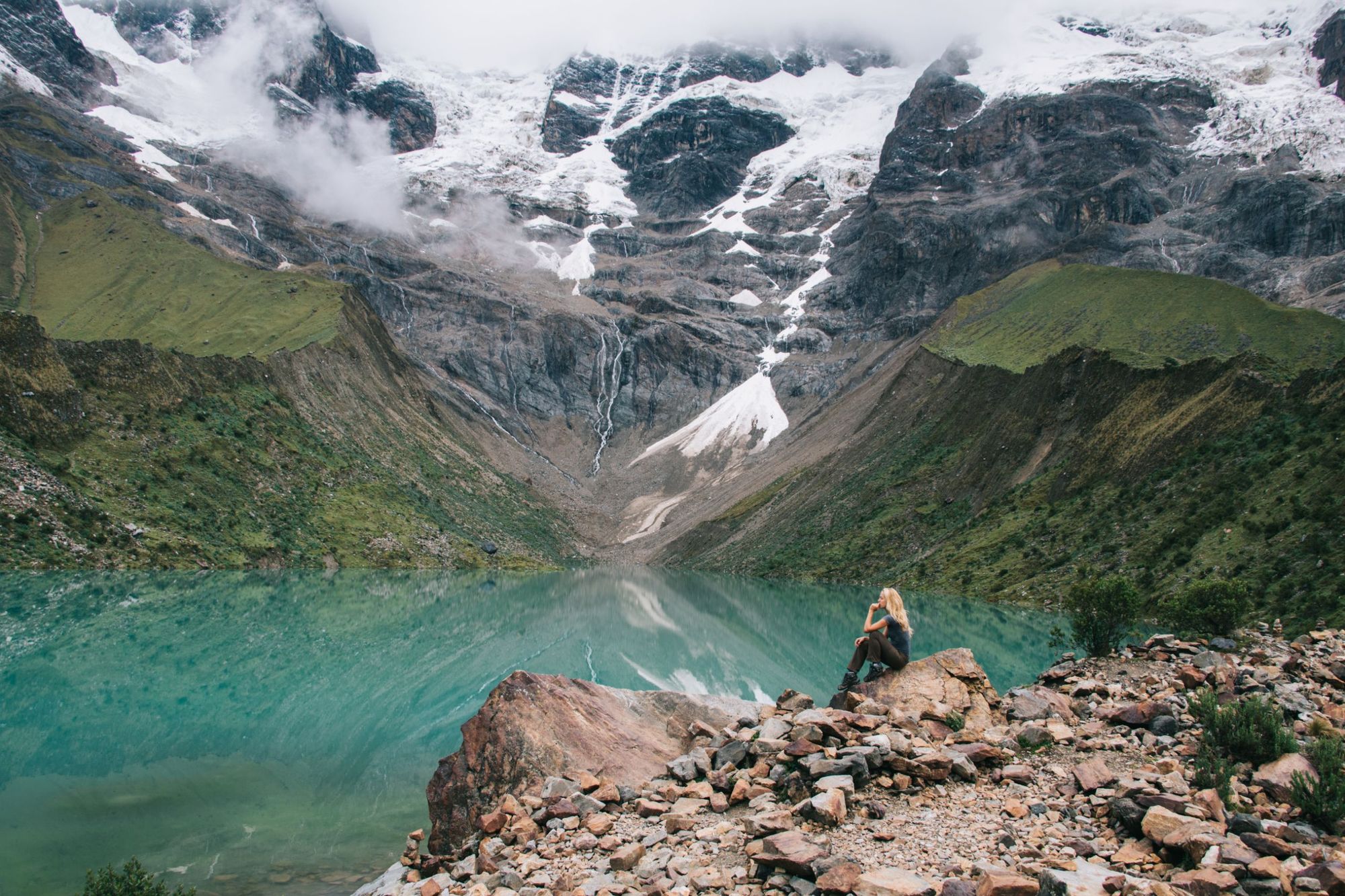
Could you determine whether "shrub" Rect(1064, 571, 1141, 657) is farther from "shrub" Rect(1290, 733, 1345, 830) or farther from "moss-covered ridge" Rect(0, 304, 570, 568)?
"moss-covered ridge" Rect(0, 304, 570, 568)

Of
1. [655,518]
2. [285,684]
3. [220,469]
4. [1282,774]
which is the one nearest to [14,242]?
[220,469]

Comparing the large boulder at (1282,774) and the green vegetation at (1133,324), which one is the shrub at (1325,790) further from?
the green vegetation at (1133,324)

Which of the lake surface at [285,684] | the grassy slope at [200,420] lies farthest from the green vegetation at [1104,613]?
the grassy slope at [200,420]

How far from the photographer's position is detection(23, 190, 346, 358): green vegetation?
12219 centimetres

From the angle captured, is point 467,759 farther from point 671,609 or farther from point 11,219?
point 11,219

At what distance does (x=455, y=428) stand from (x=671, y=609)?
113m

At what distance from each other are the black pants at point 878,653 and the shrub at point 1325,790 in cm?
752

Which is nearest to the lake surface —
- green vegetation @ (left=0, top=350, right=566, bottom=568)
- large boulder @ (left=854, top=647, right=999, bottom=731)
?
green vegetation @ (left=0, top=350, right=566, bottom=568)

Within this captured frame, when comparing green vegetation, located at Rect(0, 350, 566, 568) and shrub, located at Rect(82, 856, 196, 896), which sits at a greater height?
green vegetation, located at Rect(0, 350, 566, 568)

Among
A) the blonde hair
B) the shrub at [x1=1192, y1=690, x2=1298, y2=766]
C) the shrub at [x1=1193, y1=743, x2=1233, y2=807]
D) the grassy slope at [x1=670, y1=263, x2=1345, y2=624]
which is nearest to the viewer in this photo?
the shrub at [x1=1193, y1=743, x2=1233, y2=807]

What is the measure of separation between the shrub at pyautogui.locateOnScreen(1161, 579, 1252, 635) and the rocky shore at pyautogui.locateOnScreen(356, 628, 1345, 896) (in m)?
5.49

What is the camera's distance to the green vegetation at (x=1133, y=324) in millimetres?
82688

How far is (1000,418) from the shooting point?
330 ft

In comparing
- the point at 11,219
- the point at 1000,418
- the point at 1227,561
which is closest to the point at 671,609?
the point at 1227,561
